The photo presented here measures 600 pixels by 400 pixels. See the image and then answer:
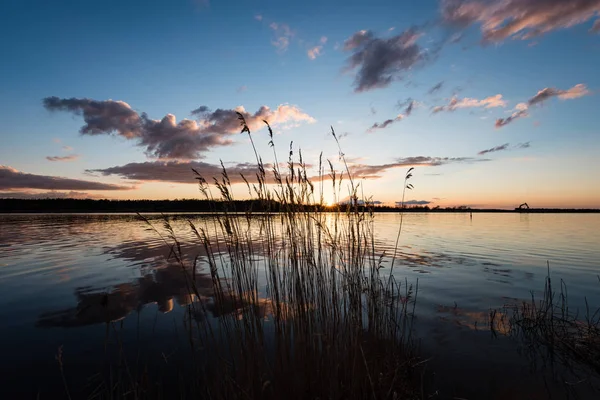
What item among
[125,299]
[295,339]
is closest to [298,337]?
[295,339]

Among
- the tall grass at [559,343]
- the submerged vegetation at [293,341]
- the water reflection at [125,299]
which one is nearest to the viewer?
the submerged vegetation at [293,341]

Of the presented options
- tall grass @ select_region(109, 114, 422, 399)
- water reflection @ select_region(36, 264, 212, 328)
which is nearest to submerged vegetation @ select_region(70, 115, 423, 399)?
tall grass @ select_region(109, 114, 422, 399)

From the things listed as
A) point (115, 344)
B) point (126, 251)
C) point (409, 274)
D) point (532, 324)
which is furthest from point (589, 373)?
point (126, 251)

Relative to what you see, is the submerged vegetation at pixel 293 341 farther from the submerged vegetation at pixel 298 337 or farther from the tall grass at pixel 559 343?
the tall grass at pixel 559 343

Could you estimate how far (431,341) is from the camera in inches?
214

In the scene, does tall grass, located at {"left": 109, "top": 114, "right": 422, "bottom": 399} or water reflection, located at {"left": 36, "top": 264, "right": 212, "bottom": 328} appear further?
water reflection, located at {"left": 36, "top": 264, "right": 212, "bottom": 328}

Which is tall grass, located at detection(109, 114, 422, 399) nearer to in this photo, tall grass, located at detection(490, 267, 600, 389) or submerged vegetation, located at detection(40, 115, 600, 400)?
submerged vegetation, located at detection(40, 115, 600, 400)

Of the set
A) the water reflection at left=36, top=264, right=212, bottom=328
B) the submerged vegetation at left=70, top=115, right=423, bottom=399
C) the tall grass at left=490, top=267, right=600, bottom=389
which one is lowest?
the water reflection at left=36, top=264, right=212, bottom=328

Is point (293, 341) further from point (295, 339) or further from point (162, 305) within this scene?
point (162, 305)

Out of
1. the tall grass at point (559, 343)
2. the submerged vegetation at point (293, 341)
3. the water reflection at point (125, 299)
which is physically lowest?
the water reflection at point (125, 299)

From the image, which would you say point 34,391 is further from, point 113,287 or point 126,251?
point 126,251

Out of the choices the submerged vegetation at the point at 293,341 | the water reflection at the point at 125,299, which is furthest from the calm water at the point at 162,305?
the submerged vegetation at the point at 293,341

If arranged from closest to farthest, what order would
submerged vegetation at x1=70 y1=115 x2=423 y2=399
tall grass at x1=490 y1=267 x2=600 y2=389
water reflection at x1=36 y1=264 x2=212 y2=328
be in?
submerged vegetation at x1=70 y1=115 x2=423 y2=399, tall grass at x1=490 y1=267 x2=600 y2=389, water reflection at x1=36 y1=264 x2=212 y2=328

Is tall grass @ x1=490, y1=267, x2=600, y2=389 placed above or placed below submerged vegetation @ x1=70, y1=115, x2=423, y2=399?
below
